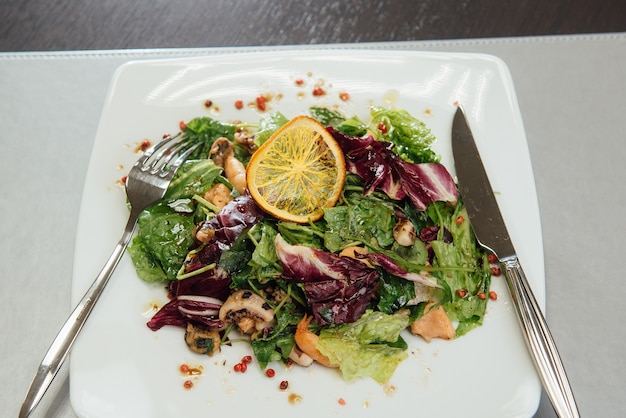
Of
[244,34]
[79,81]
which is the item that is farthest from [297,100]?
[79,81]

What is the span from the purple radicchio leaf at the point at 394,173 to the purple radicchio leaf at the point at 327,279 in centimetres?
35

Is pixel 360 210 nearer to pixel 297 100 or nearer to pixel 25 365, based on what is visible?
pixel 297 100

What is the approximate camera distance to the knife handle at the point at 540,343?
2.05 m

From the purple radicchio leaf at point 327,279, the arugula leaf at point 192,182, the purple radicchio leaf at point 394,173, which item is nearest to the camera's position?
the purple radicchio leaf at point 327,279

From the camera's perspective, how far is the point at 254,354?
2213 mm

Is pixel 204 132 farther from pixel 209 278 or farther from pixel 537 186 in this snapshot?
pixel 537 186

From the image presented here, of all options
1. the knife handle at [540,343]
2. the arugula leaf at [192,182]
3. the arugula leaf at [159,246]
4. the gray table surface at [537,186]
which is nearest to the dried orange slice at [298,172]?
the arugula leaf at [192,182]

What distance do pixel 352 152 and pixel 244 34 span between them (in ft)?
5.21

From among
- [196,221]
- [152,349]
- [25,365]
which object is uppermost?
[196,221]

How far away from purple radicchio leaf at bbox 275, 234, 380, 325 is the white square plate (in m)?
0.23

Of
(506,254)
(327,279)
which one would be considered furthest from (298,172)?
(506,254)

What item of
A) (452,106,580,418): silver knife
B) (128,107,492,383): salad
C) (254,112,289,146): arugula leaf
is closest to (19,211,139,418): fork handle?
(128,107,492,383): salad

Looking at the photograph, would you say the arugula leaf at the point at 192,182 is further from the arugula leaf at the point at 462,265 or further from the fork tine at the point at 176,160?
the arugula leaf at the point at 462,265

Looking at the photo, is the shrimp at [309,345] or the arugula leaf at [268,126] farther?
the arugula leaf at [268,126]
